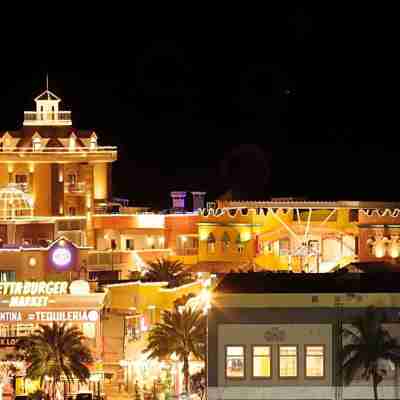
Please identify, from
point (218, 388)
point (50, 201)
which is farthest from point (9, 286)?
point (50, 201)

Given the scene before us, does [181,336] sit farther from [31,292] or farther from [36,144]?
[36,144]

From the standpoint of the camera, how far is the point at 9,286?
176 ft

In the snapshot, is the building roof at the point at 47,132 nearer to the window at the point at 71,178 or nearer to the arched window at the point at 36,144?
the arched window at the point at 36,144

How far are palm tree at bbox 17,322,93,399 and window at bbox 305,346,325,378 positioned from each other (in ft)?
26.4

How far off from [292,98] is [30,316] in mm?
46719

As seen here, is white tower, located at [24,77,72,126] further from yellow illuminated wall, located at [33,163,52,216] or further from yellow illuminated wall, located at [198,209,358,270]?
yellow illuminated wall, located at [198,209,358,270]

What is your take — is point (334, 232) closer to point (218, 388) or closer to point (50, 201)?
point (50, 201)

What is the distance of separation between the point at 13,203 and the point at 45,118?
277 inches

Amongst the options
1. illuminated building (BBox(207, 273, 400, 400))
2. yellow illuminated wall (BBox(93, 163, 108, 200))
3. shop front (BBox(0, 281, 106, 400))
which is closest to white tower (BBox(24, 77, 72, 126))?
yellow illuminated wall (BBox(93, 163, 108, 200))

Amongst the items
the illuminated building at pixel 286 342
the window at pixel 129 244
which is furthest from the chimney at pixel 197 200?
the illuminated building at pixel 286 342

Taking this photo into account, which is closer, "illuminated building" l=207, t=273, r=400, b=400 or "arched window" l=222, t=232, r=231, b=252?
"illuminated building" l=207, t=273, r=400, b=400

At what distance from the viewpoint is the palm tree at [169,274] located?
59.3m

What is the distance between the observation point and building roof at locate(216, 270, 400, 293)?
4334 centimetres

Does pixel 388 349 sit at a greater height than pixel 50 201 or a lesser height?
lesser
